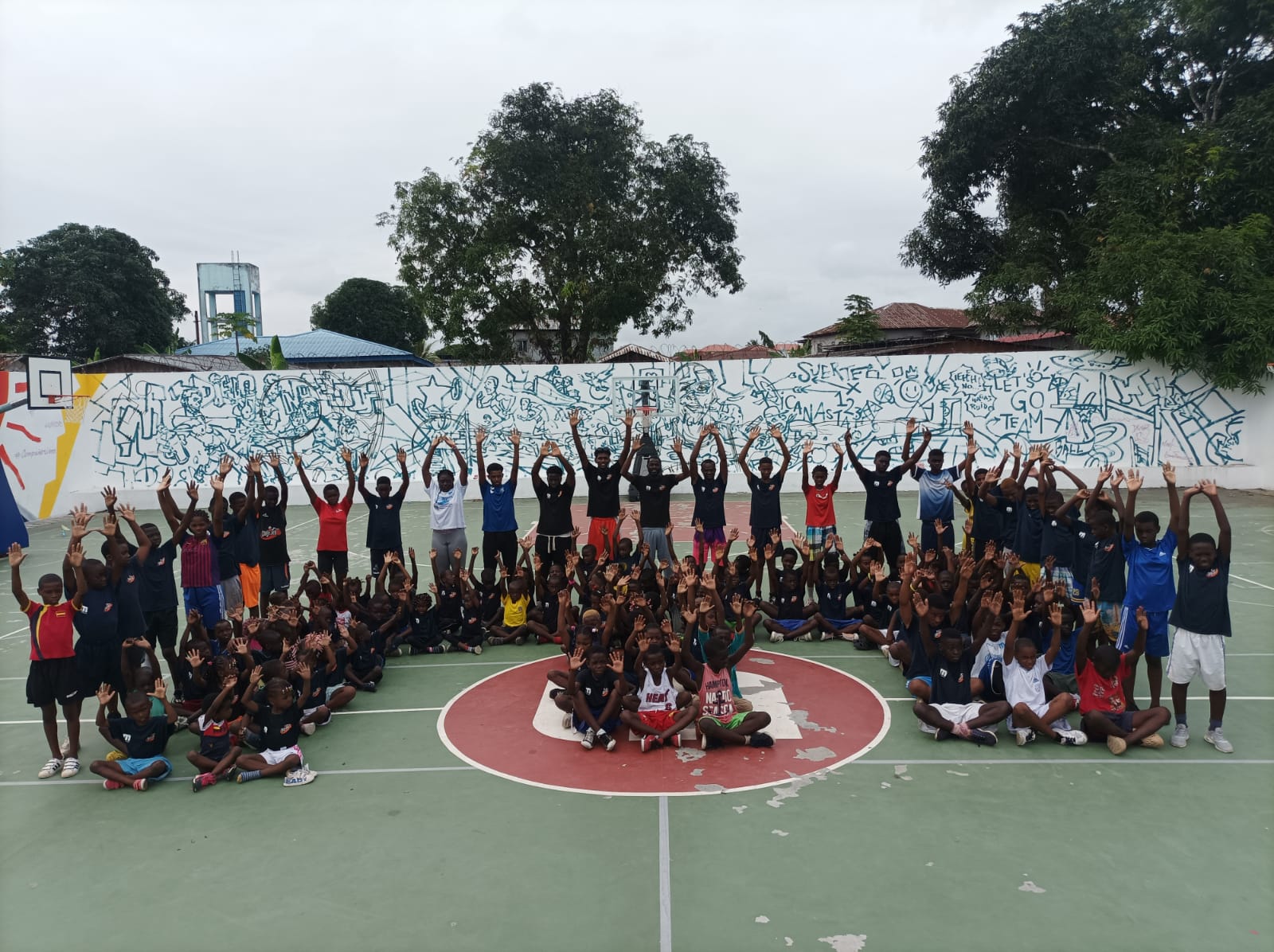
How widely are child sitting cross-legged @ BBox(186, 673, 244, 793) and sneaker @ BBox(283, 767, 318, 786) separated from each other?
0.43 metres

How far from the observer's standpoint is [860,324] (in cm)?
3919

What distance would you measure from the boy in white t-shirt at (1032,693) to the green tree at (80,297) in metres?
48.8

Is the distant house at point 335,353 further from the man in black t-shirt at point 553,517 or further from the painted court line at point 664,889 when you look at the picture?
the painted court line at point 664,889

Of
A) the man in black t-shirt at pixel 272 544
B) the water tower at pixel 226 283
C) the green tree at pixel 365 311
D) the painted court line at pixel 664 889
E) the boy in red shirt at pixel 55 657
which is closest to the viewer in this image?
the painted court line at pixel 664 889

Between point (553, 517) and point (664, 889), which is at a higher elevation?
point (553, 517)

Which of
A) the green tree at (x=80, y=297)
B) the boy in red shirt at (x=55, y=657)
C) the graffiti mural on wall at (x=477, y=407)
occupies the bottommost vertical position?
the boy in red shirt at (x=55, y=657)

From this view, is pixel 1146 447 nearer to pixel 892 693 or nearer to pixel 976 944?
pixel 892 693

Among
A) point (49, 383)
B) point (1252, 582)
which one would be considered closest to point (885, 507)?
point (1252, 582)

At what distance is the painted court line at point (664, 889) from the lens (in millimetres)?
4020

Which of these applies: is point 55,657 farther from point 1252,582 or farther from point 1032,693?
point 1252,582

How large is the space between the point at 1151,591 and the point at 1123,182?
64.9 ft

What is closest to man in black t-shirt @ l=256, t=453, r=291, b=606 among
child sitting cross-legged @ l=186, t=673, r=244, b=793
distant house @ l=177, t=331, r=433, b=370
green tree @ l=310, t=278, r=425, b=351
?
child sitting cross-legged @ l=186, t=673, r=244, b=793

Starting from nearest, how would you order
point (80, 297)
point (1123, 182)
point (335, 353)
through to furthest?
point (1123, 182)
point (335, 353)
point (80, 297)

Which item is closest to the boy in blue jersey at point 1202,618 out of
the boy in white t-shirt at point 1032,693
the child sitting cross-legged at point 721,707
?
the boy in white t-shirt at point 1032,693
